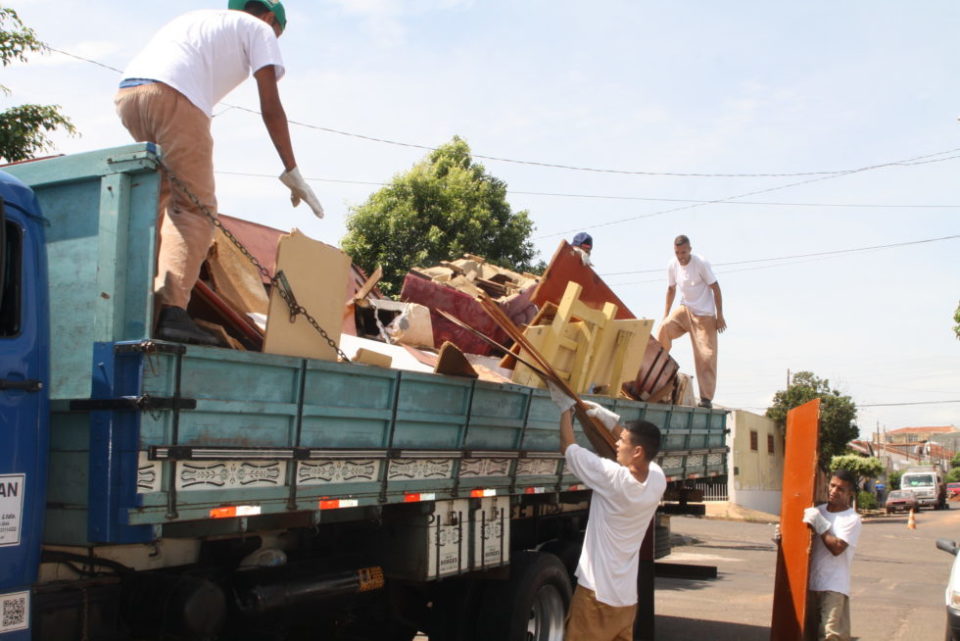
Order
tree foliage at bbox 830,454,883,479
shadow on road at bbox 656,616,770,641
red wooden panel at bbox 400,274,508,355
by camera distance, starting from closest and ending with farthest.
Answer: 1. red wooden panel at bbox 400,274,508,355
2. shadow on road at bbox 656,616,770,641
3. tree foliage at bbox 830,454,883,479

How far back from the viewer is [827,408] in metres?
36.2

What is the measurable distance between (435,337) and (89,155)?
312 centimetres

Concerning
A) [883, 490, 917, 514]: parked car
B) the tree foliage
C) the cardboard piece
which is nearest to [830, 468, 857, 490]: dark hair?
the cardboard piece

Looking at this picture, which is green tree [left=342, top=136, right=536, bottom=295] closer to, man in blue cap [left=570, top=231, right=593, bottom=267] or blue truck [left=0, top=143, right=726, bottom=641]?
man in blue cap [left=570, top=231, right=593, bottom=267]

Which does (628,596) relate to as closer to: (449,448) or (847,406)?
(449,448)

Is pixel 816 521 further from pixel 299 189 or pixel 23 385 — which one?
pixel 23 385

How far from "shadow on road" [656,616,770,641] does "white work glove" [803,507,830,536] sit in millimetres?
2301

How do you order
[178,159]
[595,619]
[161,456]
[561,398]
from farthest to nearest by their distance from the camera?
1. [561,398]
2. [595,619]
3. [178,159]
4. [161,456]

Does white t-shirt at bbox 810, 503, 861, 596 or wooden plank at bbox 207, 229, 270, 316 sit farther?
white t-shirt at bbox 810, 503, 861, 596

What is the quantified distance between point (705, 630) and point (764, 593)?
3.38 m

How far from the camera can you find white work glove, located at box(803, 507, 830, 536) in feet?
21.9

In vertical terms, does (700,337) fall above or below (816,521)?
above

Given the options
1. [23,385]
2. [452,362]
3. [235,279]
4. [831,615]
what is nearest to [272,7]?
[235,279]

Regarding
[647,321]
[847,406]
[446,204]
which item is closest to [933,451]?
Answer: [847,406]
